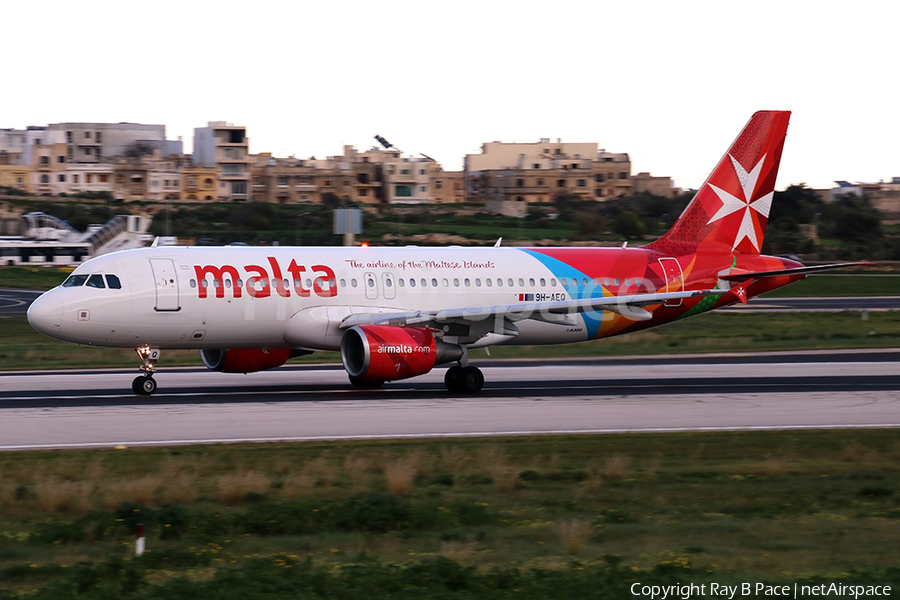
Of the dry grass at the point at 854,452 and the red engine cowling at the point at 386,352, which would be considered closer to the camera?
the dry grass at the point at 854,452

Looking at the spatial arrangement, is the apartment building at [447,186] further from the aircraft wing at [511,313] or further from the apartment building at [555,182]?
the aircraft wing at [511,313]

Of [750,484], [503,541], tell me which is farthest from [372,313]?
[503,541]

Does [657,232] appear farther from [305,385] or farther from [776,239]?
[305,385]

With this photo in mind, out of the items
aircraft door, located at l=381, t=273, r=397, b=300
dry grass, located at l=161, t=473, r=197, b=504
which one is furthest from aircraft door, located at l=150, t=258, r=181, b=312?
dry grass, located at l=161, t=473, r=197, b=504

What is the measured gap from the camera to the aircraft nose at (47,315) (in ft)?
94.2

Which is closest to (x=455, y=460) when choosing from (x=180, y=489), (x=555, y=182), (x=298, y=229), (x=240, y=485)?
(x=240, y=485)

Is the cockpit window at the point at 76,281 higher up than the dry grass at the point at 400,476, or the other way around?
the cockpit window at the point at 76,281

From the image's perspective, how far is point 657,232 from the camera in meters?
126

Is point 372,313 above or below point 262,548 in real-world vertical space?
above

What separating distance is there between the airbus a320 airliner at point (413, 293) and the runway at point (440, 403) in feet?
4.39

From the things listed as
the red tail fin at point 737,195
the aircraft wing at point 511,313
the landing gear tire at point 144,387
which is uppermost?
the red tail fin at point 737,195

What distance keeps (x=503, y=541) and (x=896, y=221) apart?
6574 inches

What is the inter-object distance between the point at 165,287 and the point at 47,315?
119 inches

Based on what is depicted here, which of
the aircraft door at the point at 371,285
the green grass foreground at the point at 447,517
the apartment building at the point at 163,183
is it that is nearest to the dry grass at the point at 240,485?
the green grass foreground at the point at 447,517
